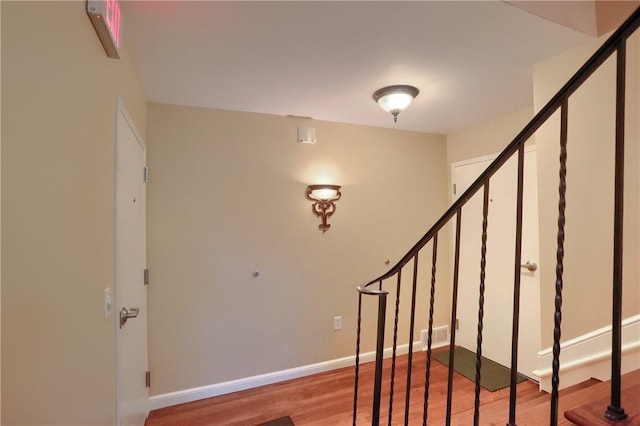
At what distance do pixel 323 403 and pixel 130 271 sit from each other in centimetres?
168

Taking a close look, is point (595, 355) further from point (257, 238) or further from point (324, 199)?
point (257, 238)

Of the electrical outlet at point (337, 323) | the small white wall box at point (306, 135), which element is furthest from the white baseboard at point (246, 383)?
the small white wall box at point (306, 135)

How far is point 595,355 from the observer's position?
1.78 meters

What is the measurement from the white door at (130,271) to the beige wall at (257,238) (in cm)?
22

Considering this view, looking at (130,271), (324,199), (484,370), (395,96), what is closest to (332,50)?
(395,96)

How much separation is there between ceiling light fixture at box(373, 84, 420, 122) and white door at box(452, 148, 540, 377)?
46.4 inches

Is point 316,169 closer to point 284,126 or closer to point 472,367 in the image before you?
point 284,126

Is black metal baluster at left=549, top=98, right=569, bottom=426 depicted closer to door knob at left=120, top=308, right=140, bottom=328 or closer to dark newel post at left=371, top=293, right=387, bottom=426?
dark newel post at left=371, top=293, right=387, bottom=426

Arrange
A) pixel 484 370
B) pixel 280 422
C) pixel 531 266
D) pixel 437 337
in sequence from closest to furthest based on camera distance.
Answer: pixel 280 422, pixel 531 266, pixel 484 370, pixel 437 337

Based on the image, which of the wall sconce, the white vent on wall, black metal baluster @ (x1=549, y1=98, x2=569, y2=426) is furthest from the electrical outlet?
black metal baluster @ (x1=549, y1=98, x2=569, y2=426)

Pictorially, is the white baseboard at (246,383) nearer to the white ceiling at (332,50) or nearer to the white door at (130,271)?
the white door at (130,271)

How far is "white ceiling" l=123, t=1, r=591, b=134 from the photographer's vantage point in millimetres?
1435

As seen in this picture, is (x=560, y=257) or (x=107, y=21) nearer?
(x=560, y=257)

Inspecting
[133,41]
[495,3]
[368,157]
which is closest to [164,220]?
[133,41]
